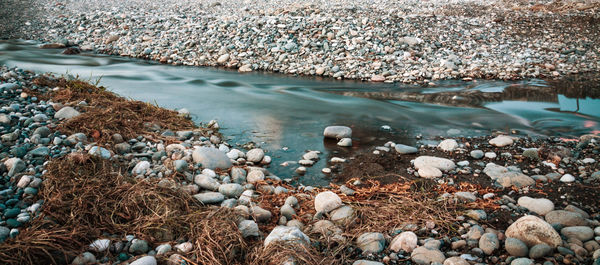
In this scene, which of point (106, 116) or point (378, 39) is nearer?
point (106, 116)

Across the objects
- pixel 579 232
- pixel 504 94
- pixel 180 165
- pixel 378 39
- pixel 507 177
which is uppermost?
pixel 378 39

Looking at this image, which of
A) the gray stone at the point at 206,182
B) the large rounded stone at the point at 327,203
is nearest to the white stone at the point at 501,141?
the large rounded stone at the point at 327,203

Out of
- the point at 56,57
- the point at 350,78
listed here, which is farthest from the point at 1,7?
the point at 350,78

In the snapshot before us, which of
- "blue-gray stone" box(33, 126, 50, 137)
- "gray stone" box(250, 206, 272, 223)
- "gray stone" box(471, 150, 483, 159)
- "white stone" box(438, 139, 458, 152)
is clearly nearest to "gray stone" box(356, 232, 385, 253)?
"gray stone" box(250, 206, 272, 223)

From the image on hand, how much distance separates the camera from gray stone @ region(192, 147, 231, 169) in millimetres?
4242

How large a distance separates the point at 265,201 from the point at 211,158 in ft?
3.29

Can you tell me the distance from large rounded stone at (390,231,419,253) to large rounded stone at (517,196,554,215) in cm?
119

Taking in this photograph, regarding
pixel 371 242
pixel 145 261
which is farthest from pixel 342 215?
pixel 145 261

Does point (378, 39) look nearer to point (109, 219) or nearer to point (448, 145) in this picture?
point (448, 145)

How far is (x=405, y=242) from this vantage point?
2836 millimetres

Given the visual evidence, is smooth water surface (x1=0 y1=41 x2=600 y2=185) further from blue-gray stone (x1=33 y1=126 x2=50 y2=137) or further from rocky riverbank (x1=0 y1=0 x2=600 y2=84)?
blue-gray stone (x1=33 y1=126 x2=50 y2=137)

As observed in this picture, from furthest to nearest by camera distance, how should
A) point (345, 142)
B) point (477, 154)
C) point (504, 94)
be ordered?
1. point (504, 94)
2. point (345, 142)
3. point (477, 154)

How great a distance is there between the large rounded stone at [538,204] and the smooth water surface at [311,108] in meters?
1.90

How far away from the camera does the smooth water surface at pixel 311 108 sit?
5812 millimetres
